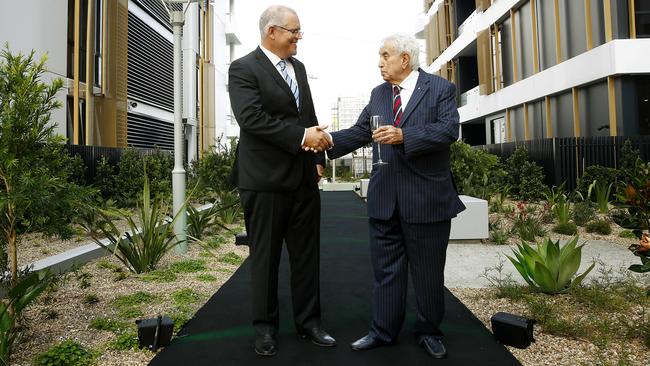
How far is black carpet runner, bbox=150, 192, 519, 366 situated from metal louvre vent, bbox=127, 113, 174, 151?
12.0 m

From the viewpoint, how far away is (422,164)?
2520 millimetres

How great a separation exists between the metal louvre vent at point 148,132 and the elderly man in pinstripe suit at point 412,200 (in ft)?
43.6

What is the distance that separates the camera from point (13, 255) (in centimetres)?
279

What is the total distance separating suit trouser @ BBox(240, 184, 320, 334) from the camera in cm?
261

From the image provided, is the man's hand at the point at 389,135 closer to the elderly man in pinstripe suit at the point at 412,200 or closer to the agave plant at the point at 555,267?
the elderly man in pinstripe suit at the point at 412,200

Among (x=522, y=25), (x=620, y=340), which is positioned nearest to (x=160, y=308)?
(x=620, y=340)

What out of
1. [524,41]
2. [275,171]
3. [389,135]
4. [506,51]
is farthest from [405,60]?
[506,51]

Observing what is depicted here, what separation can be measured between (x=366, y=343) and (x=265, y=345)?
1.97 feet

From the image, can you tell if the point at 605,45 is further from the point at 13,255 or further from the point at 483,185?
the point at 13,255

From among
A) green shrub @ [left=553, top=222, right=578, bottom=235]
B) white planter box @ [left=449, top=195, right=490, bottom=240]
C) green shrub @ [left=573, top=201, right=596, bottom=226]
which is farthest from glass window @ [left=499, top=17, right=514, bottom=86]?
white planter box @ [left=449, top=195, right=490, bottom=240]

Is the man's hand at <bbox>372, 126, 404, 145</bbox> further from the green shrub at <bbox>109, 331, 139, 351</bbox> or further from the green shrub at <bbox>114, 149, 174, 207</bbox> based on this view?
the green shrub at <bbox>114, 149, 174, 207</bbox>

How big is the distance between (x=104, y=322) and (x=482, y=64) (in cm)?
1873

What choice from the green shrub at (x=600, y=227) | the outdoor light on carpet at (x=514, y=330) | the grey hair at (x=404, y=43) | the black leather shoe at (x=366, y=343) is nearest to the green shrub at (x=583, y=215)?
the green shrub at (x=600, y=227)

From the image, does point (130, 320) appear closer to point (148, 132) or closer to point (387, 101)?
point (387, 101)
